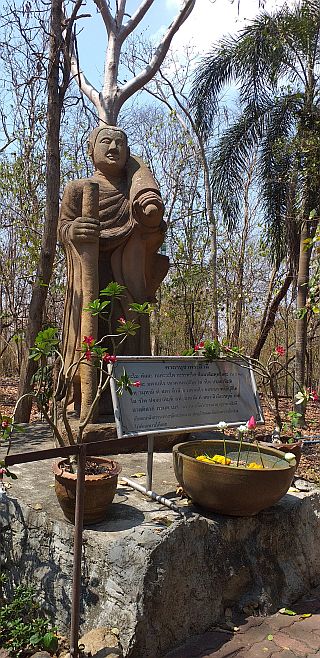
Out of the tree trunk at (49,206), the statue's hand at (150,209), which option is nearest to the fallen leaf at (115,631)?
the statue's hand at (150,209)

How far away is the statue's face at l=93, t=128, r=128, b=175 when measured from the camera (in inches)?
189

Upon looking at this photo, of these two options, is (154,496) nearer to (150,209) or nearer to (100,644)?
(100,644)

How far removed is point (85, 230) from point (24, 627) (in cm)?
270

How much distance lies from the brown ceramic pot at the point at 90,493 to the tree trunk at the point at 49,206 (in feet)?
12.4

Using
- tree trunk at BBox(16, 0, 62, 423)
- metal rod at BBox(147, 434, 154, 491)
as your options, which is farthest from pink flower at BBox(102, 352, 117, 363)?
tree trunk at BBox(16, 0, 62, 423)

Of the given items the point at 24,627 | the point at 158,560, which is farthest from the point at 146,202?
the point at 24,627

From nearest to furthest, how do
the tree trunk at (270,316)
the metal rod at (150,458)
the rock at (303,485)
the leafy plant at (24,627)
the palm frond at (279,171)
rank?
the leafy plant at (24,627) < the metal rod at (150,458) < the rock at (303,485) < the palm frond at (279,171) < the tree trunk at (270,316)

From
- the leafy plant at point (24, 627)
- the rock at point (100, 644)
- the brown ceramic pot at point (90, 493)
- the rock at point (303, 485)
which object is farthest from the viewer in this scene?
the rock at point (303, 485)

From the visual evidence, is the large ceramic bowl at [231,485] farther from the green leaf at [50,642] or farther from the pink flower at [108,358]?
the green leaf at [50,642]

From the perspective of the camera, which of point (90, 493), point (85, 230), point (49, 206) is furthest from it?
point (49, 206)

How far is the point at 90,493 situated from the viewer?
2770 millimetres

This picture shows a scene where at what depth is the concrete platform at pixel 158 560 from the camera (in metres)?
2.59

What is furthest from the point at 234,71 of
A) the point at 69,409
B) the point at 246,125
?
the point at 69,409

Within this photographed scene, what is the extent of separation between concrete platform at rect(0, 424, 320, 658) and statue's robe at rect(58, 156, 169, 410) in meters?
1.42
